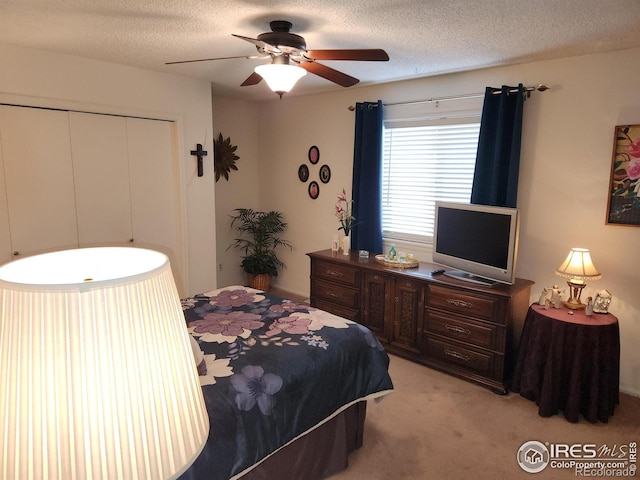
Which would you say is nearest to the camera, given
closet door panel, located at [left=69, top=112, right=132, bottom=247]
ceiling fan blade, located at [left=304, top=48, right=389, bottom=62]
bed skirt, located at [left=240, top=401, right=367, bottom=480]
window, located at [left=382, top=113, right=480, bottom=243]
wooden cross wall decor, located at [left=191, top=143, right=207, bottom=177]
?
bed skirt, located at [left=240, top=401, right=367, bottom=480]

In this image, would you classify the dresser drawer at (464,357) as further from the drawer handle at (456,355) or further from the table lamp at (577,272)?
the table lamp at (577,272)

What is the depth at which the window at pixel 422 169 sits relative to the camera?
374 cm

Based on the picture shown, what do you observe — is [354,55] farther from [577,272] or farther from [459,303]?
[577,272]

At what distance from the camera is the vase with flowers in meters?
4.19

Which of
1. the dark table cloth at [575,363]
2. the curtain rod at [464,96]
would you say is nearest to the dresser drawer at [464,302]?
the dark table cloth at [575,363]

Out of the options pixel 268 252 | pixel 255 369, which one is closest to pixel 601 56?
pixel 255 369

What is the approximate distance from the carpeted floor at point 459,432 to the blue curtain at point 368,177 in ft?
5.28

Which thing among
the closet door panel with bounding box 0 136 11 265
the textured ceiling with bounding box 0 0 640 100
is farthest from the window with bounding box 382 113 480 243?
the closet door panel with bounding box 0 136 11 265

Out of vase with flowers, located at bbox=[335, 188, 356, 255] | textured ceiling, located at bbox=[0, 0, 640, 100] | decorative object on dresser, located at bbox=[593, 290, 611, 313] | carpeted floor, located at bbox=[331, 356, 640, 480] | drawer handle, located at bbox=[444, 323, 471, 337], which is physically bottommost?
carpeted floor, located at bbox=[331, 356, 640, 480]

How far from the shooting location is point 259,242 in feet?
17.4

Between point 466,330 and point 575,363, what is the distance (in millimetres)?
753

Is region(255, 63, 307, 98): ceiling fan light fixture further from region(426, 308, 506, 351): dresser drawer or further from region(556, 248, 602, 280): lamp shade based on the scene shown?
region(556, 248, 602, 280): lamp shade

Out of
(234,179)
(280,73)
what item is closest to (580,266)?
(280,73)

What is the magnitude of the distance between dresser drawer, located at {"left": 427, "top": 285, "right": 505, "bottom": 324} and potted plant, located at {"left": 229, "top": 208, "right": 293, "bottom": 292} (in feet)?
8.11
